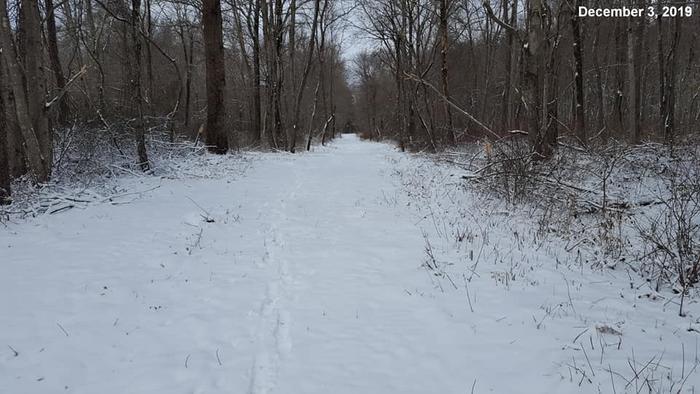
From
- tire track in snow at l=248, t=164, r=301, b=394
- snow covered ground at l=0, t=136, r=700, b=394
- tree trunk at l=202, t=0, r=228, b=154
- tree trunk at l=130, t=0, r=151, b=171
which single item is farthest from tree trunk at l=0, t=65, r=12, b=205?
tree trunk at l=202, t=0, r=228, b=154

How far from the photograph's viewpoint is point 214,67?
14727 mm

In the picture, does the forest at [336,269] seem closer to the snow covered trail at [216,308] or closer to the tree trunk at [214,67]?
the snow covered trail at [216,308]

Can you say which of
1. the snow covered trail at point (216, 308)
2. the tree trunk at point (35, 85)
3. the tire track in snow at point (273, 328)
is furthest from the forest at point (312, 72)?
the tire track in snow at point (273, 328)

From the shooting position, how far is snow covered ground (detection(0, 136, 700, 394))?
2.79 metres

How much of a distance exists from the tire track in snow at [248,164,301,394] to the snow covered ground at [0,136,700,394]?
16 millimetres

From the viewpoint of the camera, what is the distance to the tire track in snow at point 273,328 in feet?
9.16

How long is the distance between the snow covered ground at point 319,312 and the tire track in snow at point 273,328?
0.05 feet

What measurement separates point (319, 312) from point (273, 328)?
1.53 feet

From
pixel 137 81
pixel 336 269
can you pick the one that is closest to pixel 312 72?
pixel 137 81

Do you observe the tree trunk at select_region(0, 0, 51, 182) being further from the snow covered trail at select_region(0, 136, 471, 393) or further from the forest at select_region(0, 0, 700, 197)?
the snow covered trail at select_region(0, 136, 471, 393)

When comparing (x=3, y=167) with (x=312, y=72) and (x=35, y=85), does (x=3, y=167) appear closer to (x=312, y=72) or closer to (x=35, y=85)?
(x=35, y=85)

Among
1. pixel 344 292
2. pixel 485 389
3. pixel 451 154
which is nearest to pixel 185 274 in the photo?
pixel 344 292

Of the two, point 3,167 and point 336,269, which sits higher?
point 3,167

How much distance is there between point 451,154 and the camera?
14570 mm
